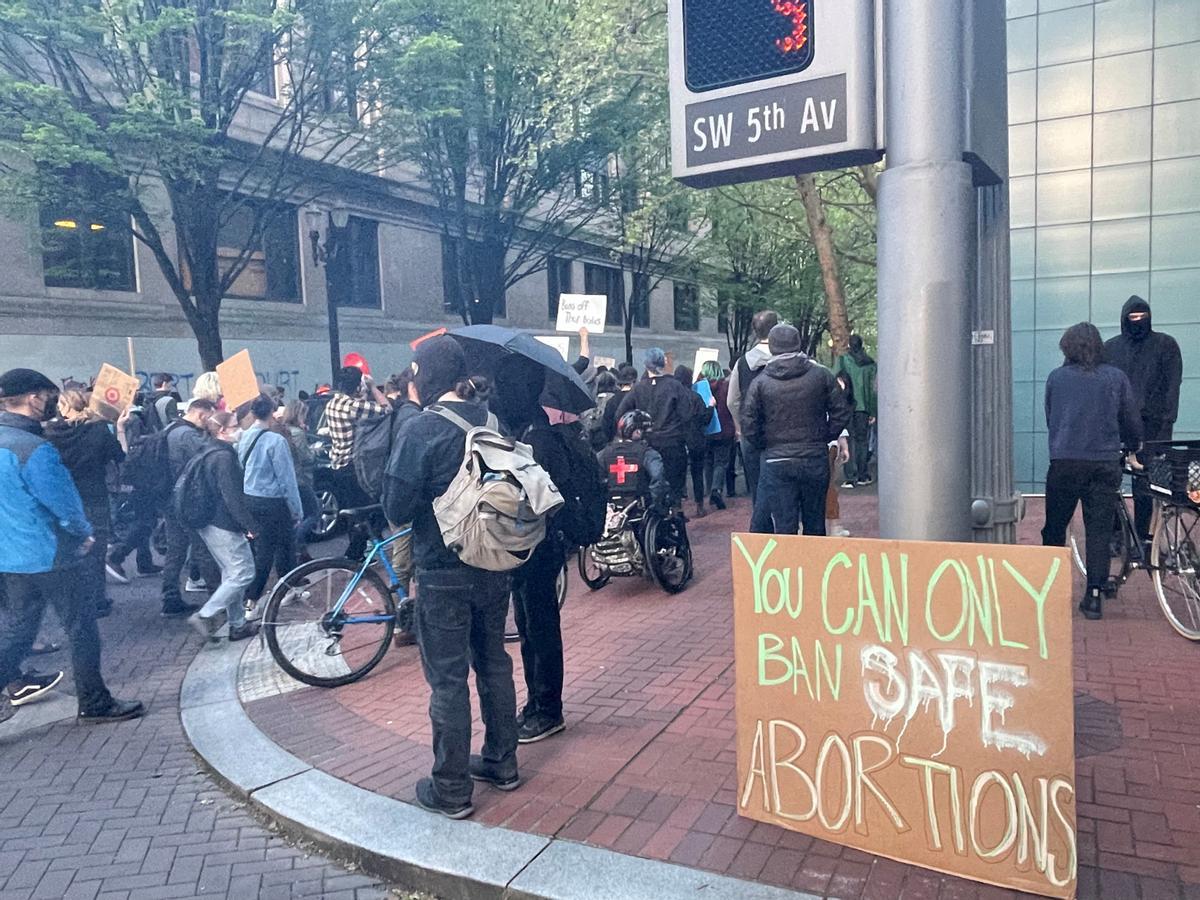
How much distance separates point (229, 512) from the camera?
6621 millimetres

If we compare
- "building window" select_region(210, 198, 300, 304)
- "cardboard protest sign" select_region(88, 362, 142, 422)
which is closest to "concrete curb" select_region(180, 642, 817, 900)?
"cardboard protest sign" select_region(88, 362, 142, 422)

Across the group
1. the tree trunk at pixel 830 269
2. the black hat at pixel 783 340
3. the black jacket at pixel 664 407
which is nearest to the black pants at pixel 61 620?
the black hat at pixel 783 340

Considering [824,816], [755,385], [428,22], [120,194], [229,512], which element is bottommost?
[824,816]

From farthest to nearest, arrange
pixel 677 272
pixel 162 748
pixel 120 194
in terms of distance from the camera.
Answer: pixel 677 272, pixel 120 194, pixel 162 748

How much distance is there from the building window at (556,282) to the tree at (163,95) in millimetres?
13391

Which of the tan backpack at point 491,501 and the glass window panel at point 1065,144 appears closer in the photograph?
the tan backpack at point 491,501

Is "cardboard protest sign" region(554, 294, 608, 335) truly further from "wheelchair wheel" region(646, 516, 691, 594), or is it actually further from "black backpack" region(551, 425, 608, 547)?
"black backpack" region(551, 425, 608, 547)

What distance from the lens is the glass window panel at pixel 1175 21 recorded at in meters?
10.5

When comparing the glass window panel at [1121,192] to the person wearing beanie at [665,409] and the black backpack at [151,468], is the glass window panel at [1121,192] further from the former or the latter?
the black backpack at [151,468]

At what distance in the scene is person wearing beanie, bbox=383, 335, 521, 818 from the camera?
12.6ft

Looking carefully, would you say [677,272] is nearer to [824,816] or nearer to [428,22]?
[428,22]

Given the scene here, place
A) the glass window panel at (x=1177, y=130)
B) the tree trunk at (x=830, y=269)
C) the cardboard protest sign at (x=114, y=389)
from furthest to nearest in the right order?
the tree trunk at (x=830, y=269) → the glass window panel at (x=1177, y=130) → the cardboard protest sign at (x=114, y=389)

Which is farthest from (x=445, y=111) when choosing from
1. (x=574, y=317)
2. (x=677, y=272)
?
(x=677, y=272)

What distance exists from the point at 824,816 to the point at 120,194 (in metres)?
13.6
